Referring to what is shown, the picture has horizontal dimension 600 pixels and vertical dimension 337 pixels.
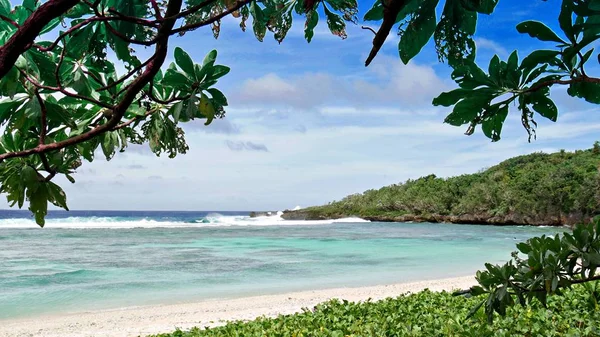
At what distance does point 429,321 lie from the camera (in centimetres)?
356

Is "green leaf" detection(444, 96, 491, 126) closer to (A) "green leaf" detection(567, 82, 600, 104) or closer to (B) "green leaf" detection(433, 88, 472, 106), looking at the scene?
(B) "green leaf" detection(433, 88, 472, 106)

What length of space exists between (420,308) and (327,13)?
12.6 ft

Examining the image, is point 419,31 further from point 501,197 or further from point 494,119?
point 501,197

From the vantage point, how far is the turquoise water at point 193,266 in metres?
9.77

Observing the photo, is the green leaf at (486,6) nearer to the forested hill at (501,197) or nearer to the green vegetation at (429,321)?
the green vegetation at (429,321)

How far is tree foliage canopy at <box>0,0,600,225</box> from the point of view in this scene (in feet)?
2.81

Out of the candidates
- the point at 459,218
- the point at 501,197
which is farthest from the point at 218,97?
the point at 459,218

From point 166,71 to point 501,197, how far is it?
36.3 meters

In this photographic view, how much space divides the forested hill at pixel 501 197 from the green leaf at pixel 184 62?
27740mm

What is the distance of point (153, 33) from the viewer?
3.33 ft

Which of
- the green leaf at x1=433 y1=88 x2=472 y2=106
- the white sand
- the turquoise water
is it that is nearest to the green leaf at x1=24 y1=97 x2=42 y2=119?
the green leaf at x1=433 y1=88 x2=472 y2=106

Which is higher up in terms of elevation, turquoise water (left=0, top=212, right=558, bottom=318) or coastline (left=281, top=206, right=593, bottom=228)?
coastline (left=281, top=206, right=593, bottom=228)

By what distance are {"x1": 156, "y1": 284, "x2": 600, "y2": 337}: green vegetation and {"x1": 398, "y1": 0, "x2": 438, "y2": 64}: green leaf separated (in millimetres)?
2214

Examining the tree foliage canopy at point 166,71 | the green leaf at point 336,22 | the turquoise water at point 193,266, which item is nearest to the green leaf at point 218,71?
the tree foliage canopy at point 166,71
